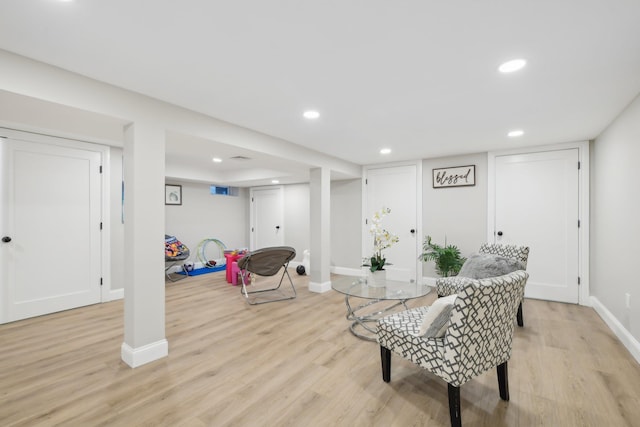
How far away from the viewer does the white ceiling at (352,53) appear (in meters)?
1.47

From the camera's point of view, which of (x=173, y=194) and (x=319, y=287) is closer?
(x=319, y=287)

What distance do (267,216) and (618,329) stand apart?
6507 millimetres

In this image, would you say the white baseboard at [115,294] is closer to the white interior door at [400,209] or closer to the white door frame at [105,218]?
the white door frame at [105,218]

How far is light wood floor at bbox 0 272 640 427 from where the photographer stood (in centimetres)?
183

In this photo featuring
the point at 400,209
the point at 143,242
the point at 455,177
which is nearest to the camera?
the point at 143,242

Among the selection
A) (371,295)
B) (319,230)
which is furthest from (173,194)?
(371,295)

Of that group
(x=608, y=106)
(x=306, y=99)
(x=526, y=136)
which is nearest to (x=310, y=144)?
(x=306, y=99)

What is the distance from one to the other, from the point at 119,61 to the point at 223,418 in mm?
2380

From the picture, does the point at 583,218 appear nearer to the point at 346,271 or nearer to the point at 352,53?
the point at 346,271

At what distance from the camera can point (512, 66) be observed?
2.00 m

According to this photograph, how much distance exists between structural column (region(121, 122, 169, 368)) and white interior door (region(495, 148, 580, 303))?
4.58 metres

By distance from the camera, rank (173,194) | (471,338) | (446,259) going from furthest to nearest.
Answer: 1. (173,194)
2. (446,259)
3. (471,338)

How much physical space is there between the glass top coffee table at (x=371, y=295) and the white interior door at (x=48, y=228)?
341 centimetres

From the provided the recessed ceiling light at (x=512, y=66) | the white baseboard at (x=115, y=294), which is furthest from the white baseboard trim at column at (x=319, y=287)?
the recessed ceiling light at (x=512, y=66)
